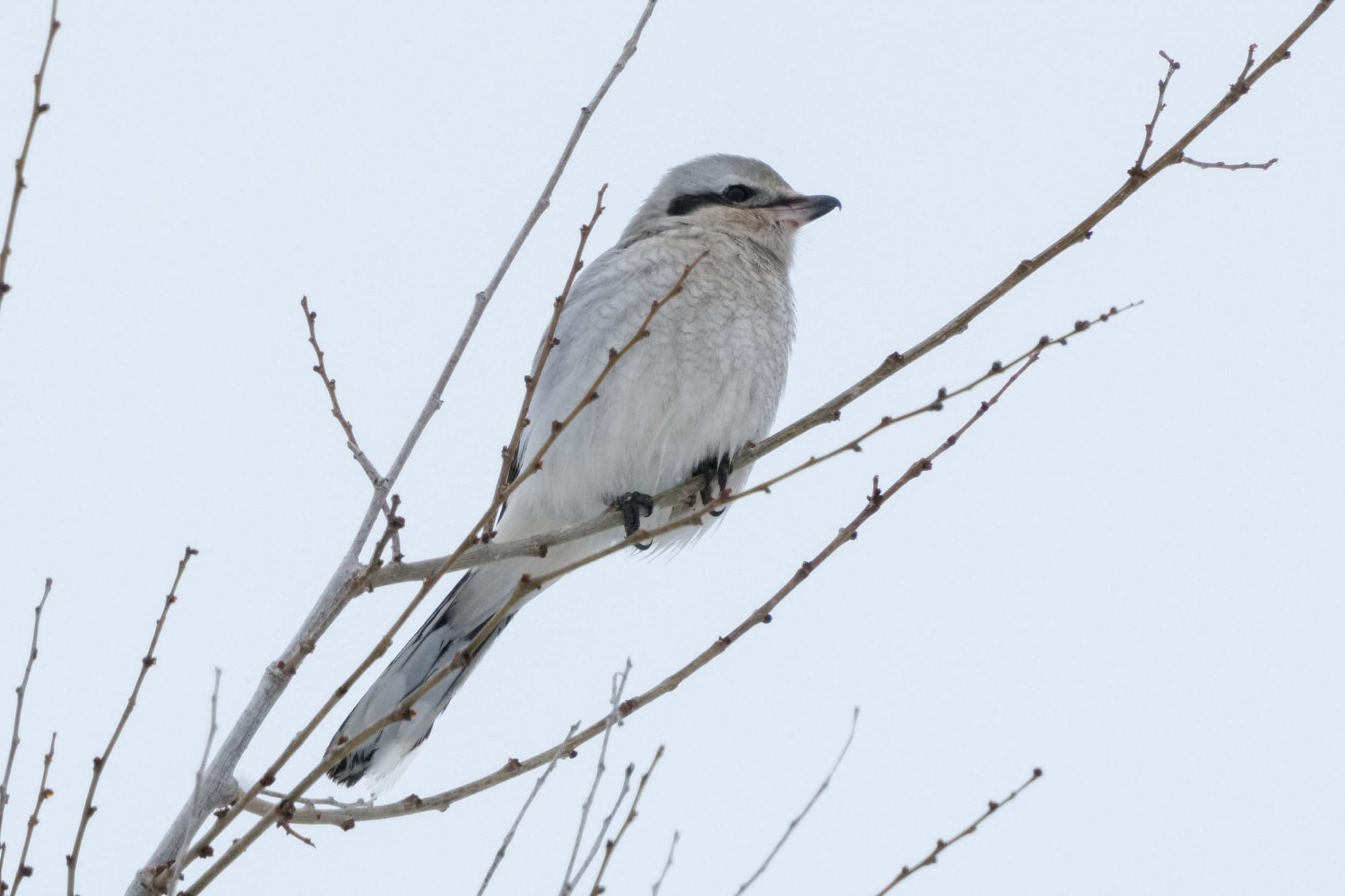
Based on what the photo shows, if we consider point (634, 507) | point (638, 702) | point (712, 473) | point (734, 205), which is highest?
point (734, 205)

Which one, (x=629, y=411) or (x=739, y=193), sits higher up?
(x=739, y=193)

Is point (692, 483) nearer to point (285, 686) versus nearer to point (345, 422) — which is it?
point (345, 422)

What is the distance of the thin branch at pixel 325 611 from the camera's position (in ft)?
7.93

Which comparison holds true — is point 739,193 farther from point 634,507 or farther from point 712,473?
point 634,507

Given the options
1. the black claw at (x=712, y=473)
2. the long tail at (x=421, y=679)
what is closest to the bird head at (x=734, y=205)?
the black claw at (x=712, y=473)

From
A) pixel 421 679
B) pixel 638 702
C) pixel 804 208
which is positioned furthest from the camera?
pixel 804 208

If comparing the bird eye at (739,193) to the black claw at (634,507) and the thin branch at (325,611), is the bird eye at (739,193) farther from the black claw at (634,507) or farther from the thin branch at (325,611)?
the thin branch at (325,611)

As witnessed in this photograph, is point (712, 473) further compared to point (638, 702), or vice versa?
point (712, 473)

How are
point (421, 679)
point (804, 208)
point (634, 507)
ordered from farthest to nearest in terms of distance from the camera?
point (804, 208), point (421, 679), point (634, 507)

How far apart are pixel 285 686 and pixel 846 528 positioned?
115 centimetres

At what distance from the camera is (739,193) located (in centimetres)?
529

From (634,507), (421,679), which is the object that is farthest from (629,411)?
(421,679)

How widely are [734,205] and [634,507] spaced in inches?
62.7

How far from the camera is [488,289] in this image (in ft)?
9.49
